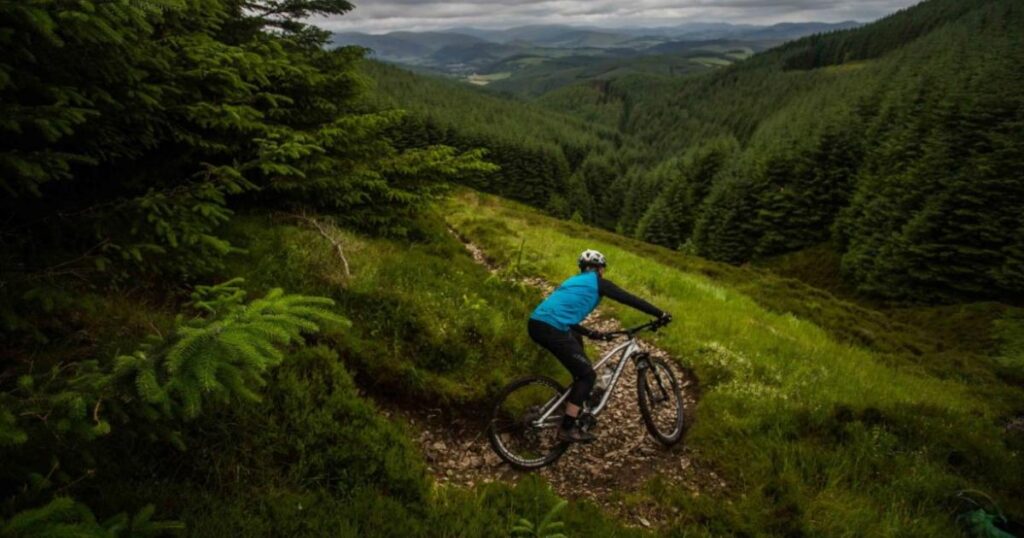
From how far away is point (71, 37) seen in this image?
4590 millimetres

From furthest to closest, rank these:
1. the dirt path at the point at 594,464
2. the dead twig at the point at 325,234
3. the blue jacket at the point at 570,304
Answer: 1. the dead twig at the point at 325,234
2. the blue jacket at the point at 570,304
3. the dirt path at the point at 594,464

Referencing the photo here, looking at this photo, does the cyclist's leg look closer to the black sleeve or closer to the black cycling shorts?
the black cycling shorts

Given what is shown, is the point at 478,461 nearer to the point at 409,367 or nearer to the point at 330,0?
the point at 409,367

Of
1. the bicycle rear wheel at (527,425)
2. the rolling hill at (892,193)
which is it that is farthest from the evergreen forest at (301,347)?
the rolling hill at (892,193)

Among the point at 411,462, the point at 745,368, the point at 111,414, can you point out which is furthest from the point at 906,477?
the point at 111,414

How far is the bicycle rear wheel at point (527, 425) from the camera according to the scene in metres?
7.33

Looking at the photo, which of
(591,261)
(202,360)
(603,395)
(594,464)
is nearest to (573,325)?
(591,261)

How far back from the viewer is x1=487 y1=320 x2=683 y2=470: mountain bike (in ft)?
24.4

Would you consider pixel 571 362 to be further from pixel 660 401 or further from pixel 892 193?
pixel 892 193

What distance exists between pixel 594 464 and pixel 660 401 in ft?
5.53

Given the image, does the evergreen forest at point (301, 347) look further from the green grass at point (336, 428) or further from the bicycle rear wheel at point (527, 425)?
the bicycle rear wheel at point (527, 425)

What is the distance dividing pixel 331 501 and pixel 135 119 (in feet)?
17.4

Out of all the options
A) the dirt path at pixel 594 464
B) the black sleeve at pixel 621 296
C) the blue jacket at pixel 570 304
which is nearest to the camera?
the dirt path at pixel 594 464

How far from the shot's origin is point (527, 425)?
296 inches
